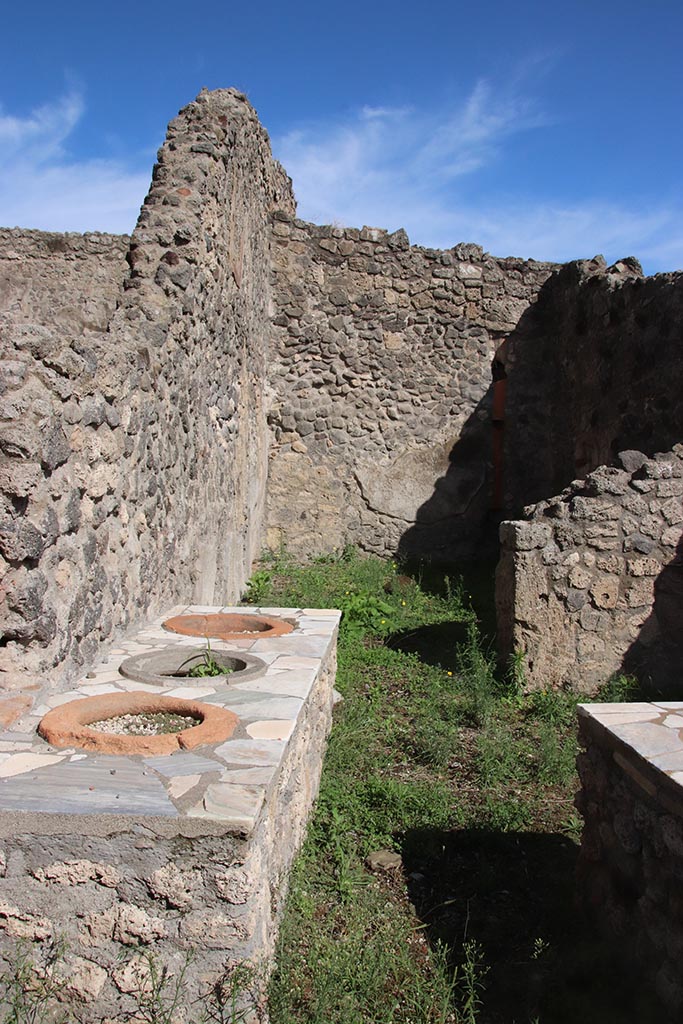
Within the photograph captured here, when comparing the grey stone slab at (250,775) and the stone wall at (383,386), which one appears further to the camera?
the stone wall at (383,386)

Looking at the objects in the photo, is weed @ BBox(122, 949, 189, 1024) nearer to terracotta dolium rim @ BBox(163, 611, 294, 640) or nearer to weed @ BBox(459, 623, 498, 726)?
terracotta dolium rim @ BBox(163, 611, 294, 640)

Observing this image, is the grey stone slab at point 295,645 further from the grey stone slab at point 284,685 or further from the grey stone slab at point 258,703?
the grey stone slab at point 258,703

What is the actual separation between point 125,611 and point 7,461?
136 cm

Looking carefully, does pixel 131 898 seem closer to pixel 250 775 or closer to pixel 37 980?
pixel 37 980

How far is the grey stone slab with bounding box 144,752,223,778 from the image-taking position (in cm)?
236

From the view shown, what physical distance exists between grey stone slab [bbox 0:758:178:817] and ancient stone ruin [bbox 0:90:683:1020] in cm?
2

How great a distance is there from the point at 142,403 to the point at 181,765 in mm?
2295

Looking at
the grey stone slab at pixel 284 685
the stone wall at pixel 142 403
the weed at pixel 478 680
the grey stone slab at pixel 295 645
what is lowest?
the weed at pixel 478 680

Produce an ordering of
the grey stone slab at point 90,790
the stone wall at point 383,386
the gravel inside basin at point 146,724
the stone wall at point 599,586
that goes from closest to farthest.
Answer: the grey stone slab at point 90,790
the gravel inside basin at point 146,724
the stone wall at point 599,586
the stone wall at point 383,386

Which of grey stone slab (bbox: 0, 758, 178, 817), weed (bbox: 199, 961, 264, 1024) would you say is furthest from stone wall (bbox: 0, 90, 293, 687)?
weed (bbox: 199, 961, 264, 1024)

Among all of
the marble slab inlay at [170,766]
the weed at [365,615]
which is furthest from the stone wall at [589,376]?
the marble slab inlay at [170,766]

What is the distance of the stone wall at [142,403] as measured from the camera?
3.03 meters

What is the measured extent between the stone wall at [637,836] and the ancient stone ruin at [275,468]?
14 mm

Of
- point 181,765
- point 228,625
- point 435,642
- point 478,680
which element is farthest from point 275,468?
point 181,765
